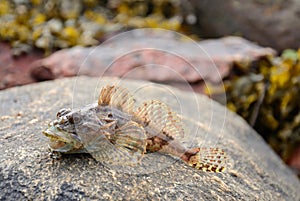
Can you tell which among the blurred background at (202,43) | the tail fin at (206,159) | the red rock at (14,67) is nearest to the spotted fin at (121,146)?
the tail fin at (206,159)

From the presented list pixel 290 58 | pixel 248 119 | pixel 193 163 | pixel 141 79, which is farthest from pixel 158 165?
pixel 290 58

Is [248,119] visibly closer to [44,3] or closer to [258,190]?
[258,190]

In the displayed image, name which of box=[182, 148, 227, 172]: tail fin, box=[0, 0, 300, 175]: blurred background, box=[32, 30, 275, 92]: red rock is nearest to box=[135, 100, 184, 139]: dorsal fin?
box=[182, 148, 227, 172]: tail fin

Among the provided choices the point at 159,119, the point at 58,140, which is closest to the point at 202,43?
the point at 159,119

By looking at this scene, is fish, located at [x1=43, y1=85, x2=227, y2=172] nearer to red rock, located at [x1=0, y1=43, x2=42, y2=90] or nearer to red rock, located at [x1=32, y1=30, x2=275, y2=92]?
red rock, located at [x1=32, y1=30, x2=275, y2=92]

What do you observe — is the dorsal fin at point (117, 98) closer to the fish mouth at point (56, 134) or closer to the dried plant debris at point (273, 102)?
the fish mouth at point (56, 134)
